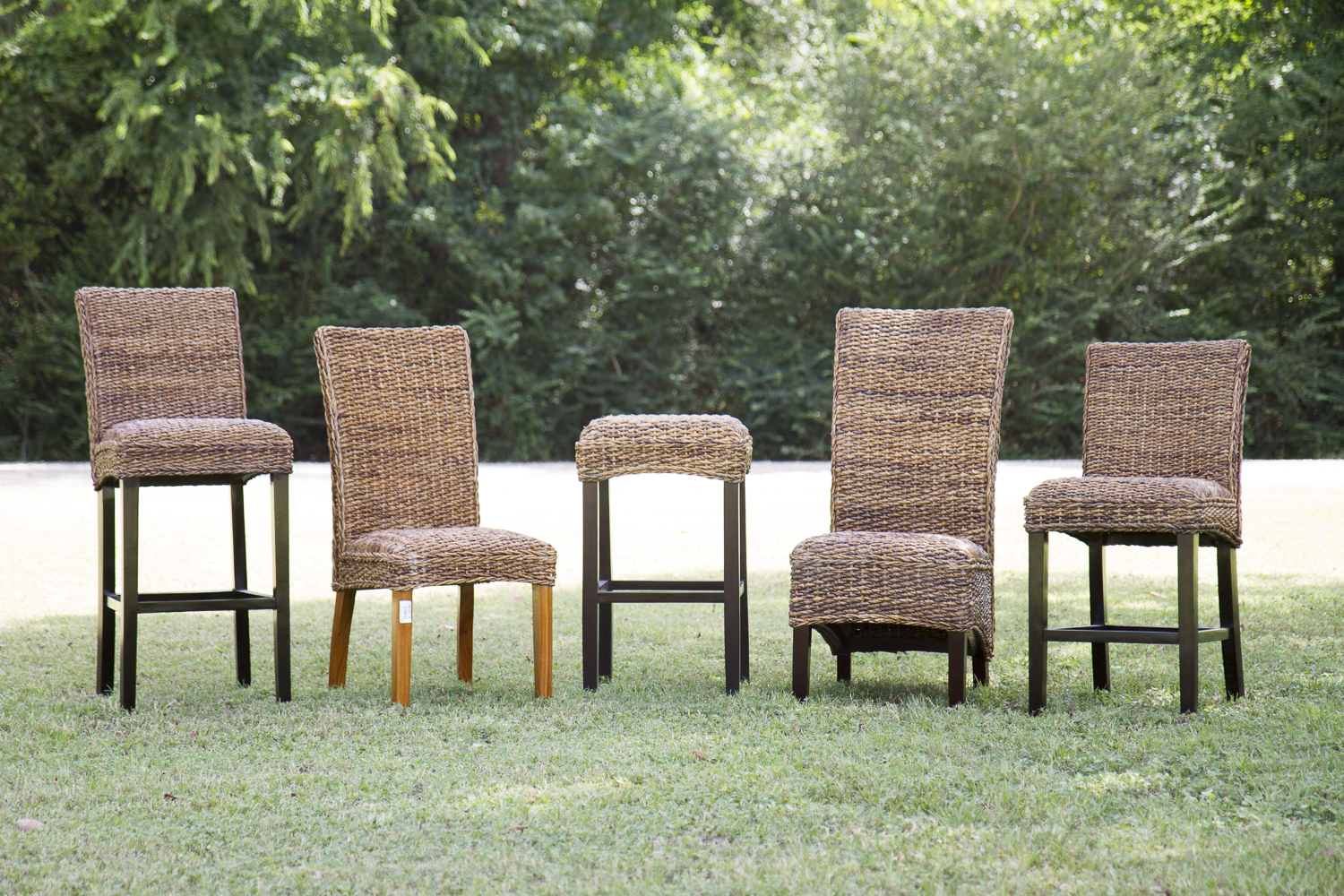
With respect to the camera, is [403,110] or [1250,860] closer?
[1250,860]

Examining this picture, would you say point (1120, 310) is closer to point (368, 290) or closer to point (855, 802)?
point (368, 290)

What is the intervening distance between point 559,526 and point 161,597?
4.43m

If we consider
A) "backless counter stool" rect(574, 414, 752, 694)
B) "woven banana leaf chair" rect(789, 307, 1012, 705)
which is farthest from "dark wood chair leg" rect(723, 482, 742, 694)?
"woven banana leaf chair" rect(789, 307, 1012, 705)

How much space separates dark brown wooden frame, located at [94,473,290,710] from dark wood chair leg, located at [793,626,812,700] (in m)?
1.38

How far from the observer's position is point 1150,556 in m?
6.58

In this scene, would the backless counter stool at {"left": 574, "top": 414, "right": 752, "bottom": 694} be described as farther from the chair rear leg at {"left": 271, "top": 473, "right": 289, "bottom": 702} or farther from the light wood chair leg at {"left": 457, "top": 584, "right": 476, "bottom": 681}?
the chair rear leg at {"left": 271, "top": 473, "right": 289, "bottom": 702}

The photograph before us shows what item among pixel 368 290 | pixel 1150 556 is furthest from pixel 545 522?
pixel 368 290

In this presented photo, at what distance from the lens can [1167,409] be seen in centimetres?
367

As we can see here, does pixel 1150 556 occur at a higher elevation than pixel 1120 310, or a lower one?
lower

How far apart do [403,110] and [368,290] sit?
2395 mm

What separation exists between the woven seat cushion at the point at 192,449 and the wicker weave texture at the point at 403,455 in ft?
0.93

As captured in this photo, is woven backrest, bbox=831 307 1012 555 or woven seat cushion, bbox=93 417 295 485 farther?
woven backrest, bbox=831 307 1012 555

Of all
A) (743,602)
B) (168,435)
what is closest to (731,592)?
(743,602)

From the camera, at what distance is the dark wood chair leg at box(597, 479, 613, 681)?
370 cm
